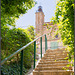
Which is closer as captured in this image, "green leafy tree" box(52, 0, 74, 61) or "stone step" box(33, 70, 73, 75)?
"green leafy tree" box(52, 0, 74, 61)

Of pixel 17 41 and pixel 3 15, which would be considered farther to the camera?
pixel 17 41

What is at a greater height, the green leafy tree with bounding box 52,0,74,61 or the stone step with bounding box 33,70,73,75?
the green leafy tree with bounding box 52,0,74,61

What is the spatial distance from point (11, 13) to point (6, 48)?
158cm

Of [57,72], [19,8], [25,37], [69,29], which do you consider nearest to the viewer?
[69,29]

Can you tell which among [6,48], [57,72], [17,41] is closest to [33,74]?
[57,72]

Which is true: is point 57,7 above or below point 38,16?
below

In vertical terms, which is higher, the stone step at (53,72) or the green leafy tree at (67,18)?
the green leafy tree at (67,18)

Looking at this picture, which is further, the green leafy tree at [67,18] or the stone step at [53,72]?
the stone step at [53,72]

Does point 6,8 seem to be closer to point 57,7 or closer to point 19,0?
point 19,0

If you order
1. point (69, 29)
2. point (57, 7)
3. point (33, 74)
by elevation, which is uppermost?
point (57, 7)

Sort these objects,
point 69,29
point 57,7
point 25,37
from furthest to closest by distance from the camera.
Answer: point 25,37
point 57,7
point 69,29

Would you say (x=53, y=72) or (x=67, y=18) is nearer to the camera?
(x=67, y=18)

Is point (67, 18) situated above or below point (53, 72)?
above

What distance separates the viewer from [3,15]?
447 centimetres
